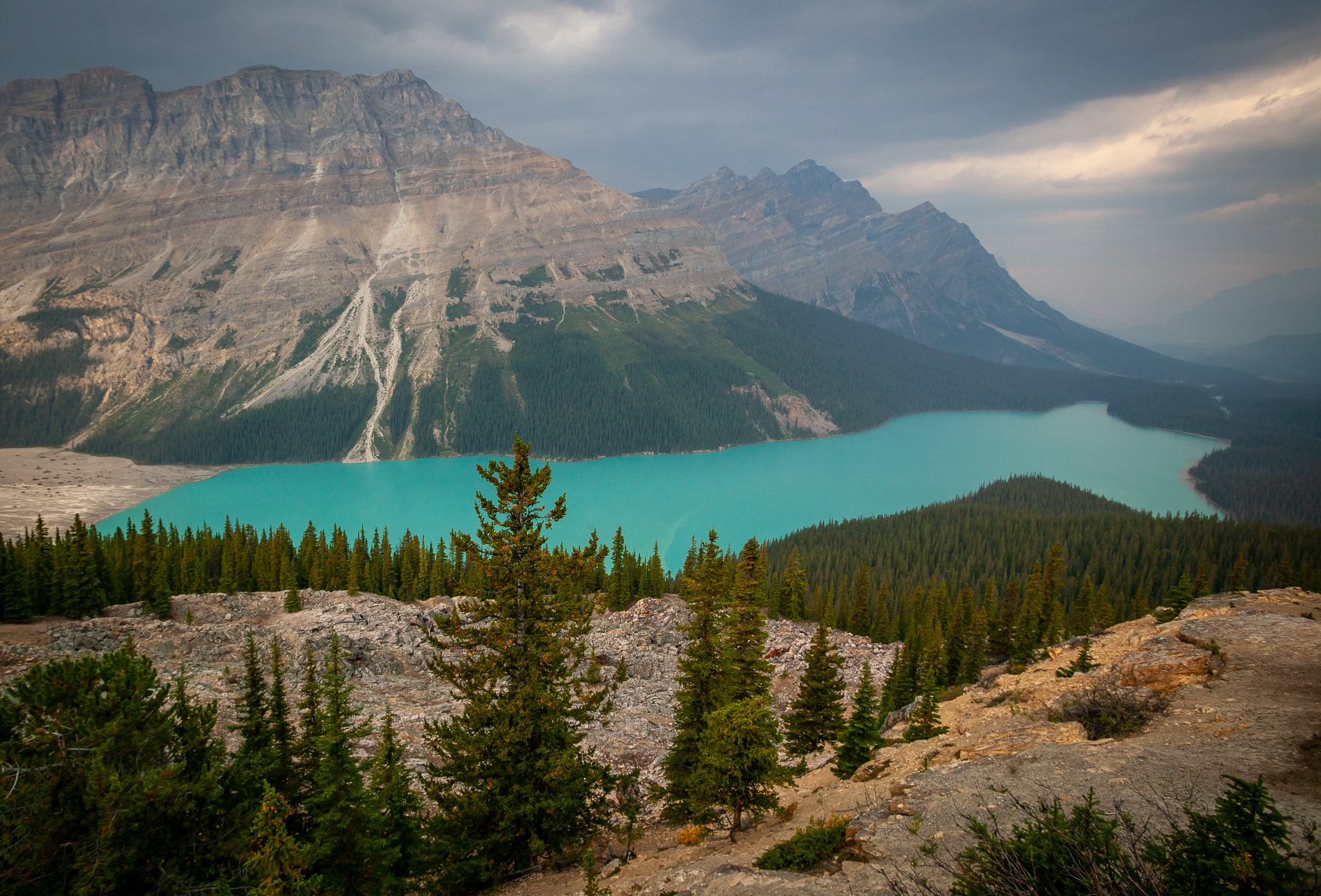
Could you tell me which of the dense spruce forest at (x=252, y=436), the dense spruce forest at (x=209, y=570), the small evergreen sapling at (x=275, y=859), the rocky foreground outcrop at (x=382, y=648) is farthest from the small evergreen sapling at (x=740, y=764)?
the dense spruce forest at (x=252, y=436)

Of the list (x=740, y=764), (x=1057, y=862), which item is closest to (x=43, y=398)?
(x=740, y=764)

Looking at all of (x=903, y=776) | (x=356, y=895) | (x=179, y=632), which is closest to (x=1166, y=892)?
(x=903, y=776)

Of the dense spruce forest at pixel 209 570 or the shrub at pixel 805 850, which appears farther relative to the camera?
the dense spruce forest at pixel 209 570

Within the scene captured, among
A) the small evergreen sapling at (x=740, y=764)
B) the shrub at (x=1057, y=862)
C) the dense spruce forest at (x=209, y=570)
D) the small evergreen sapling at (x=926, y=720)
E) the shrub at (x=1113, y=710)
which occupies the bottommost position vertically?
the dense spruce forest at (x=209, y=570)

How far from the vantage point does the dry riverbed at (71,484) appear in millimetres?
107000

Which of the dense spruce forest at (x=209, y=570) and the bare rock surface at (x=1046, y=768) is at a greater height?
the bare rock surface at (x=1046, y=768)

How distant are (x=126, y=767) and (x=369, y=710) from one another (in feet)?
67.0

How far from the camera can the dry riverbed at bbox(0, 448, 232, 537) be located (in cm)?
10700

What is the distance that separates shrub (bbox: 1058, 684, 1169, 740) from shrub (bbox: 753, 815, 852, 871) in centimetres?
910

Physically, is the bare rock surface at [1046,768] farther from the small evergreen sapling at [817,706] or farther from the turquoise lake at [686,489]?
the turquoise lake at [686,489]

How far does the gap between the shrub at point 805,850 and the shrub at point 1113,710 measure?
9096 mm

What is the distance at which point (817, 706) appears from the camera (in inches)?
1171

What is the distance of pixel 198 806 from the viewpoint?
47.1ft

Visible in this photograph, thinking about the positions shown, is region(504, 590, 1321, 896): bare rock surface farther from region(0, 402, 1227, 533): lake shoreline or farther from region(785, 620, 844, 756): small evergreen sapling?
region(0, 402, 1227, 533): lake shoreline
